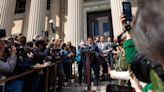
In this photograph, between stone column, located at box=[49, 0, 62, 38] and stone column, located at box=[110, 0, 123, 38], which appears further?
stone column, located at box=[49, 0, 62, 38]

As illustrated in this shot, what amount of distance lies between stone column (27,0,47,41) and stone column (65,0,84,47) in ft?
5.83

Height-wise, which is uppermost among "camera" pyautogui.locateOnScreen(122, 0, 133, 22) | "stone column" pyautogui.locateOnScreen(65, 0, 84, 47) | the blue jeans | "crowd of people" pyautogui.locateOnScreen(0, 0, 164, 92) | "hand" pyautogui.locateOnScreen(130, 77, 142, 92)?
"stone column" pyautogui.locateOnScreen(65, 0, 84, 47)

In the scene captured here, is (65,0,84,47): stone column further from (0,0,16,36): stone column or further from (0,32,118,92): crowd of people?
(0,32,118,92): crowd of people

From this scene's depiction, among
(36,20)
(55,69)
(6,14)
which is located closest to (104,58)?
(55,69)

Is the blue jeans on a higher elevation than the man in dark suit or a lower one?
lower

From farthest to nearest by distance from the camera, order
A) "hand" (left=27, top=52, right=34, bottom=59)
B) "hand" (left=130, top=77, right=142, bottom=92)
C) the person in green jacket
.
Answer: "hand" (left=27, top=52, right=34, bottom=59) < "hand" (left=130, top=77, right=142, bottom=92) < the person in green jacket

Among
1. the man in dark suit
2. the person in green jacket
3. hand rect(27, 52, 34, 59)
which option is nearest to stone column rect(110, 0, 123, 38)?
the man in dark suit

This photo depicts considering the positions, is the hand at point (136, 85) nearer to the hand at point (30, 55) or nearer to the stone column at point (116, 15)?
the hand at point (30, 55)

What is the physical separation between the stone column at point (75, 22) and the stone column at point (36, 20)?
178 centimetres

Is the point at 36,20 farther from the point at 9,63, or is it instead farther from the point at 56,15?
the point at 9,63

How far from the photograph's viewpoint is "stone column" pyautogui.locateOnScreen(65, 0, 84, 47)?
1378 cm

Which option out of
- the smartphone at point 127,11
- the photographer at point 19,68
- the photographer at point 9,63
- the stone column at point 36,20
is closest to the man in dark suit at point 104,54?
the photographer at point 19,68

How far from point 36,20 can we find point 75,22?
2.41 meters

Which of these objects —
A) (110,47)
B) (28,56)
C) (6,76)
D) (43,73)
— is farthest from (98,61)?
(6,76)
